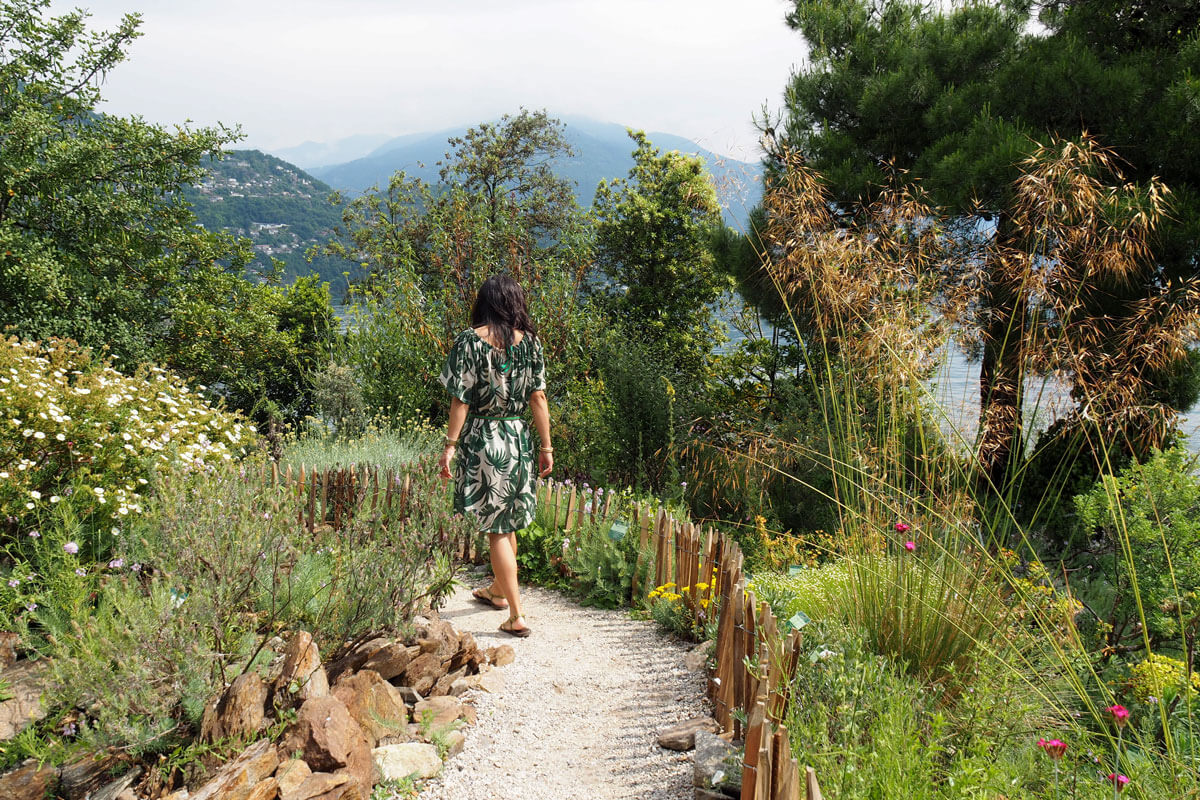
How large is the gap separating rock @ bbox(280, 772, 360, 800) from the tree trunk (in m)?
2.29

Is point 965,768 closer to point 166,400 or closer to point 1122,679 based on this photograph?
point 1122,679

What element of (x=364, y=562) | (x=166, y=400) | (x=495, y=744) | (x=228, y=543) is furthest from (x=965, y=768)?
(x=166, y=400)

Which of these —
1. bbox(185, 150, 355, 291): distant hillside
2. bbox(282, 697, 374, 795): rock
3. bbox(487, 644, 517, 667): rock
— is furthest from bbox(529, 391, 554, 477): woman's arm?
bbox(185, 150, 355, 291): distant hillside

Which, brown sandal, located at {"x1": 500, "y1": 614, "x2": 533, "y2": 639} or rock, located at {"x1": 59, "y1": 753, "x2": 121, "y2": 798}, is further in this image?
brown sandal, located at {"x1": 500, "y1": 614, "x2": 533, "y2": 639}

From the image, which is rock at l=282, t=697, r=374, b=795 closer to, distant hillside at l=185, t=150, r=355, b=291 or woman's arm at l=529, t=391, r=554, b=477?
woman's arm at l=529, t=391, r=554, b=477

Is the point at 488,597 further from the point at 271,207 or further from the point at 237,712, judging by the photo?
the point at 271,207

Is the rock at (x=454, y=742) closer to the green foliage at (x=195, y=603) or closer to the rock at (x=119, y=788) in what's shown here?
the green foliage at (x=195, y=603)

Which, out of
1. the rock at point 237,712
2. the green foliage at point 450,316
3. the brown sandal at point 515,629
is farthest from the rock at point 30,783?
the green foliage at point 450,316

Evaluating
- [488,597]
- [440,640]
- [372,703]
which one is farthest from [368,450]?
[372,703]

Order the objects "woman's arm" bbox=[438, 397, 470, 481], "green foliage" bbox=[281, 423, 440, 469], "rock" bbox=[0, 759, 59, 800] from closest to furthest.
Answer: "rock" bbox=[0, 759, 59, 800] → "woman's arm" bbox=[438, 397, 470, 481] → "green foliage" bbox=[281, 423, 440, 469]

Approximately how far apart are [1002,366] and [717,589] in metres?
2.19

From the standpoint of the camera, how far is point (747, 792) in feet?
6.84

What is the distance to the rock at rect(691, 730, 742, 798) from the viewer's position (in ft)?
8.02

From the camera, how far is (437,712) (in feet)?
→ 10.3
